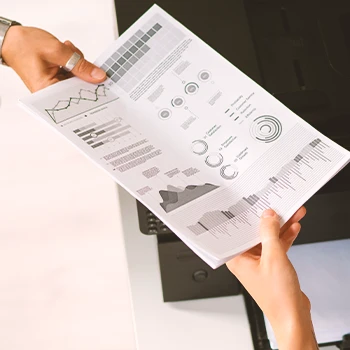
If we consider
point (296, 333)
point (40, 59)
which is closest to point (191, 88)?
point (40, 59)

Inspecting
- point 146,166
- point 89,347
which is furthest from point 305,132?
point 89,347

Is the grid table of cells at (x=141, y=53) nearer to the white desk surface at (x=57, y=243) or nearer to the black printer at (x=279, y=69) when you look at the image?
the black printer at (x=279, y=69)

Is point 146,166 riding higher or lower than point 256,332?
higher

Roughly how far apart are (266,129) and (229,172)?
0.08 meters

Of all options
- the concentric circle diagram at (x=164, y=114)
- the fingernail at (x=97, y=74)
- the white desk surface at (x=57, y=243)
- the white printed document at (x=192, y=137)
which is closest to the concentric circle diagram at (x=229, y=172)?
the white printed document at (x=192, y=137)

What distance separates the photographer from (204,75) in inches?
28.9

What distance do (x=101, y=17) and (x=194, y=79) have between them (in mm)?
730

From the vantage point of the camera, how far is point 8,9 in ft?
4.62

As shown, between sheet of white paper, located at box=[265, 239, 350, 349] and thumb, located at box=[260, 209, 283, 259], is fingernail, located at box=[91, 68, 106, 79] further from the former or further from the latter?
sheet of white paper, located at box=[265, 239, 350, 349]

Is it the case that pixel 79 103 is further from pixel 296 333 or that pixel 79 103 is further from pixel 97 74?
pixel 296 333

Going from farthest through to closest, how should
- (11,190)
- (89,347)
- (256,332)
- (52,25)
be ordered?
1. (52,25)
2. (11,190)
3. (89,347)
4. (256,332)

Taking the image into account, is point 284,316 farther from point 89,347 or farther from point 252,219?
point 89,347

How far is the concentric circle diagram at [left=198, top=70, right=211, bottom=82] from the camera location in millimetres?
731

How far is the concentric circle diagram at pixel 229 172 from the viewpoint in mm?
664
